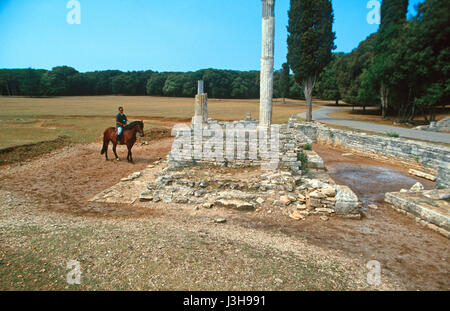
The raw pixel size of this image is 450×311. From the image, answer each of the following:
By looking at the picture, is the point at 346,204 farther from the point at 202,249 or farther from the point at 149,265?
the point at 149,265

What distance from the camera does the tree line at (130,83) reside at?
57.5 meters

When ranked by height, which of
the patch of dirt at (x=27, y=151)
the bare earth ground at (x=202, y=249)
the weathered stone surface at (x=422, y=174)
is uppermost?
the patch of dirt at (x=27, y=151)

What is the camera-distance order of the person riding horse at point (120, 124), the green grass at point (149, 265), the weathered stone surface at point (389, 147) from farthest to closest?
the person riding horse at point (120, 124), the weathered stone surface at point (389, 147), the green grass at point (149, 265)

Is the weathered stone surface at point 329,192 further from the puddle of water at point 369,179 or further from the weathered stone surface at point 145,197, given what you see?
the weathered stone surface at point 145,197

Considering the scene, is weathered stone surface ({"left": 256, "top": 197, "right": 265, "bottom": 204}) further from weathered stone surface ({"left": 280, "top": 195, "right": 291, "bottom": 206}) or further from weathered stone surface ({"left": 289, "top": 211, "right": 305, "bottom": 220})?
weathered stone surface ({"left": 289, "top": 211, "right": 305, "bottom": 220})

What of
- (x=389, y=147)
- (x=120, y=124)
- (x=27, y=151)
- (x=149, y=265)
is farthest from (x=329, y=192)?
(x=27, y=151)

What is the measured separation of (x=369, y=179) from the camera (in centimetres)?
1066

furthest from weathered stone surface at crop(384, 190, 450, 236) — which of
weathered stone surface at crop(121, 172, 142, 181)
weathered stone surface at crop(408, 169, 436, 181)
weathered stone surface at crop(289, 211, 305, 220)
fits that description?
weathered stone surface at crop(121, 172, 142, 181)

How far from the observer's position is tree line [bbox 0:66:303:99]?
57459 mm

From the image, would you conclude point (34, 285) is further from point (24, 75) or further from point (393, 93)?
point (24, 75)

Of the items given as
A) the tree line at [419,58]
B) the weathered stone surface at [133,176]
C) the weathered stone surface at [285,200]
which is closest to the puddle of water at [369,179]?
the weathered stone surface at [285,200]

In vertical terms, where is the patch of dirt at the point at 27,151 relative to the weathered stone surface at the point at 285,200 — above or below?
above

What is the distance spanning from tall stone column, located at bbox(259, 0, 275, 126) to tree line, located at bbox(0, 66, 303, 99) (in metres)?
54.3

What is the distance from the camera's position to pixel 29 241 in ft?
16.2
